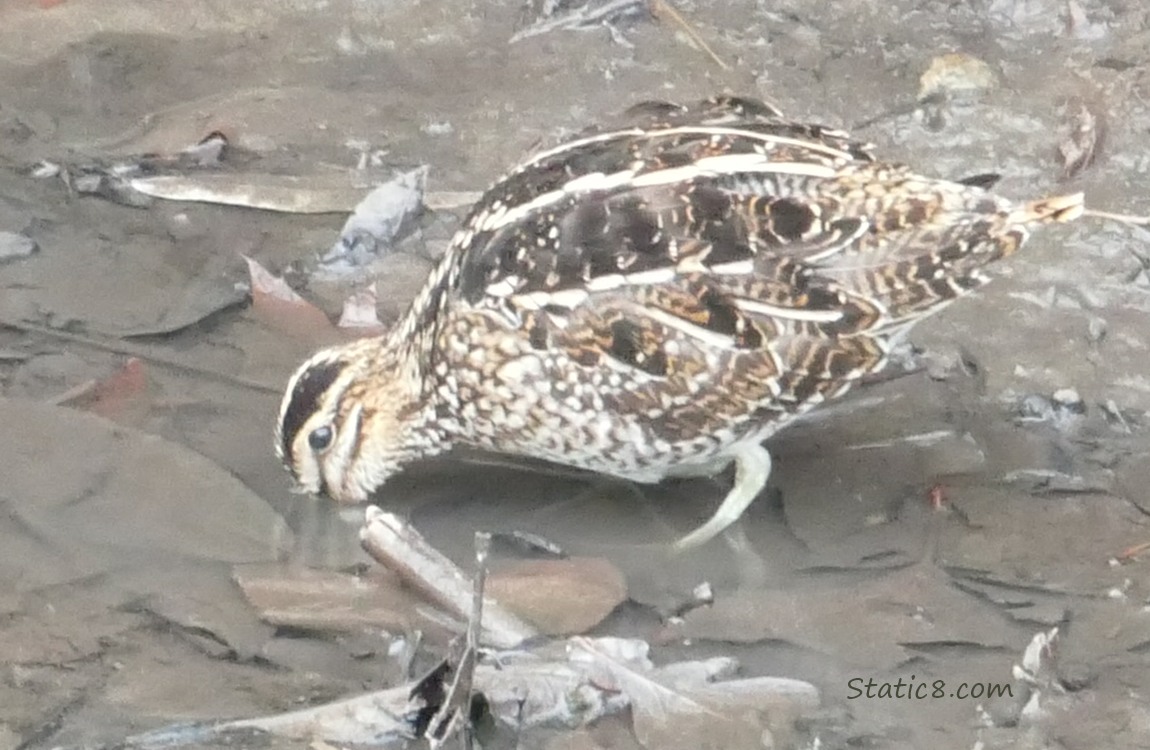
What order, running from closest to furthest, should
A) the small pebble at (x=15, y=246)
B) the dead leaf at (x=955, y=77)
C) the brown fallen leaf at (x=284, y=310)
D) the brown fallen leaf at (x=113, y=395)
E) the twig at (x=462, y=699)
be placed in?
the twig at (x=462, y=699), the brown fallen leaf at (x=113, y=395), the brown fallen leaf at (x=284, y=310), the small pebble at (x=15, y=246), the dead leaf at (x=955, y=77)

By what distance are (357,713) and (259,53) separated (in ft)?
10.1

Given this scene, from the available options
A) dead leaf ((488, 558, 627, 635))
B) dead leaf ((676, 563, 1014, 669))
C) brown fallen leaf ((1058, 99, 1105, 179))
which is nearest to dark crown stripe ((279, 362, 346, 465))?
dead leaf ((488, 558, 627, 635))

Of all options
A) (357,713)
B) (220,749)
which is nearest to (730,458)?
(357,713)

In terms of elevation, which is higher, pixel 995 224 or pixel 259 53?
pixel 995 224

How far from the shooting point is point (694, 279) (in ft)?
11.4

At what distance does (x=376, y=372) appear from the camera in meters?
4.07

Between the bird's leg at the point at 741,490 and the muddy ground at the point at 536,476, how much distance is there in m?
0.08

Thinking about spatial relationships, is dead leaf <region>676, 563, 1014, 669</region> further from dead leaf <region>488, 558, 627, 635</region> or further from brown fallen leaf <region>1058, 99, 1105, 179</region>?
brown fallen leaf <region>1058, 99, 1105, 179</region>

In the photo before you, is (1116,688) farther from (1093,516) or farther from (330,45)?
(330,45)

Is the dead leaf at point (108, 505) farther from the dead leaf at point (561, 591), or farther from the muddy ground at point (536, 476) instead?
the dead leaf at point (561, 591)

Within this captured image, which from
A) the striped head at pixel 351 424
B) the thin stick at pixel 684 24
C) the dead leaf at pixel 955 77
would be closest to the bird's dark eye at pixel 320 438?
the striped head at pixel 351 424

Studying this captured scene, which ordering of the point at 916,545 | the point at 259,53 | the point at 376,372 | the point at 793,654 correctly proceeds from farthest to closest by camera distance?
the point at 259,53
the point at 376,372
the point at 916,545
the point at 793,654

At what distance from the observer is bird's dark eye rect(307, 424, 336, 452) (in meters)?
3.91

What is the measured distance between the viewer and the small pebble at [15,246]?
4.65m
